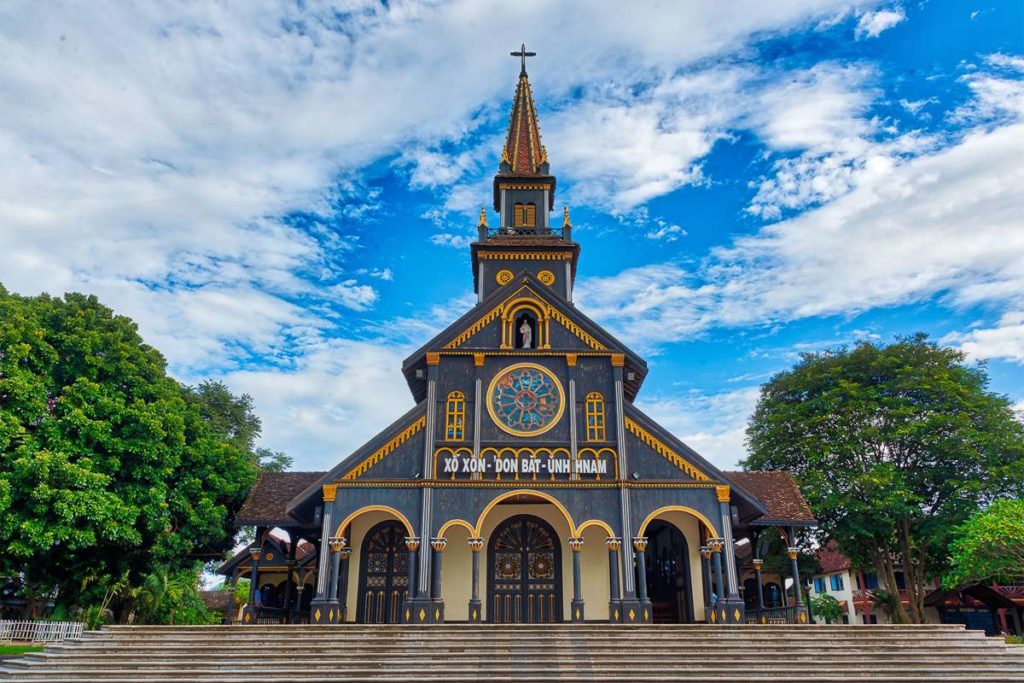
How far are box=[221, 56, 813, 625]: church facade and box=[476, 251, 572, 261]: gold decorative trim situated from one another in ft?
15.8

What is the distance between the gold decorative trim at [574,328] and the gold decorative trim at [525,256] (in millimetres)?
5226

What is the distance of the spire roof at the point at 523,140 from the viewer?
3186 cm

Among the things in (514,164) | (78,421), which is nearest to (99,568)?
(78,421)

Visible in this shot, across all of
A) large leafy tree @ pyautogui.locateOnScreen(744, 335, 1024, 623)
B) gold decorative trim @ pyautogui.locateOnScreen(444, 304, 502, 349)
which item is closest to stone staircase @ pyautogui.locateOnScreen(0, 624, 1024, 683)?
gold decorative trim @ pyautogui.locateOnScreen(444, 304, 502, 349)

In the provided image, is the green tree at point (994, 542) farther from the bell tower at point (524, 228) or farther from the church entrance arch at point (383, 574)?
the church entrance arch at point (383, 574)

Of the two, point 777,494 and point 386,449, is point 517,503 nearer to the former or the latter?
point 386,449

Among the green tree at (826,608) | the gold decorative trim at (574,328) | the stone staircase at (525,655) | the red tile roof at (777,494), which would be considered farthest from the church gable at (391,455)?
the green tree at (826,608)

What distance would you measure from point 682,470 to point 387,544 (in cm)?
1029

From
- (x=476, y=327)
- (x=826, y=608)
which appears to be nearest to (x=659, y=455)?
(x=476, y=327)

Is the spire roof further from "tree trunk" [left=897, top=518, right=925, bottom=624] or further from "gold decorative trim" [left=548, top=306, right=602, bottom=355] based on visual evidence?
"tree trunk" [left=897, top=518, right=925, bottom=624]

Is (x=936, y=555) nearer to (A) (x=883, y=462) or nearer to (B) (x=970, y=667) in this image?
(A) (x=883, y=462)

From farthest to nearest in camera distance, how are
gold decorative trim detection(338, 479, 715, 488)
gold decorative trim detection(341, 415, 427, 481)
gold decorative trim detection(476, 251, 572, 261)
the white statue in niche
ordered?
gold decorative trim detection(476, 251, 572, 261)
the white statue in niche
gold decorative trim detection(341, 415, 427, 481)
gold decorative trim detection(338, 479, 715, 488)

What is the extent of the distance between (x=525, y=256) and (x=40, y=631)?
2150 centimetres

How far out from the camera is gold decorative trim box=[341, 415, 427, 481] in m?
21.9
